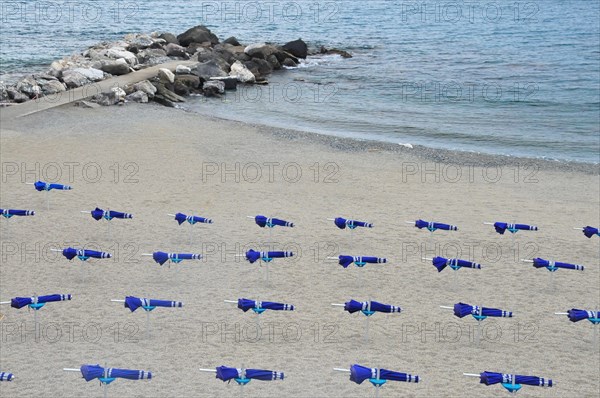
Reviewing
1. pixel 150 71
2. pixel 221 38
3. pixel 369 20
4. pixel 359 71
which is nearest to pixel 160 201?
pixel 150 71

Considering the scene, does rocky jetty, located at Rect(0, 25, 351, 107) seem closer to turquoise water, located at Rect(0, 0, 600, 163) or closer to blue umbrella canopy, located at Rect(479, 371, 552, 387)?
turquoise water, located at Rect(0, 0, 600, 163)

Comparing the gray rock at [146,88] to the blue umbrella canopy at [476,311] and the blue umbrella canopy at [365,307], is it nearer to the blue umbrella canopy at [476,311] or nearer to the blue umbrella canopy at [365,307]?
the blue umbrella canopy at [365,307]

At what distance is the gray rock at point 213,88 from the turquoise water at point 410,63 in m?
0.63

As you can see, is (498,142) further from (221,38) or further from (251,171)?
(221,38)

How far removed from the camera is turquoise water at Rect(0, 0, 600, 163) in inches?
1374

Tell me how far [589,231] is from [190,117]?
60.3 ft

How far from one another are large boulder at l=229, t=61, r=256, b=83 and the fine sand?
1390 centimetres

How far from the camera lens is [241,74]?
42844mm

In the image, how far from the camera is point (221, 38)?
63062 millimetres

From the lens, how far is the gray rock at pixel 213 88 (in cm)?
3909

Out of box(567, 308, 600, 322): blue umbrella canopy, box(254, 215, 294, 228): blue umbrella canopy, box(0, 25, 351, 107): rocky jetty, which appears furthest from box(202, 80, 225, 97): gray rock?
box(567, 308, 600, 322): blue umbrella canopy

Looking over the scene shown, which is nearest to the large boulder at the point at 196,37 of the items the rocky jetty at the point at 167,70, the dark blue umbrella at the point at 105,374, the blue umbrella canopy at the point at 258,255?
the rocky jetty at the point at 167,70

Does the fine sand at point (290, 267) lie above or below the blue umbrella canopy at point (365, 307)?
below

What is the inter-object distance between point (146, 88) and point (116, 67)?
514 cm
